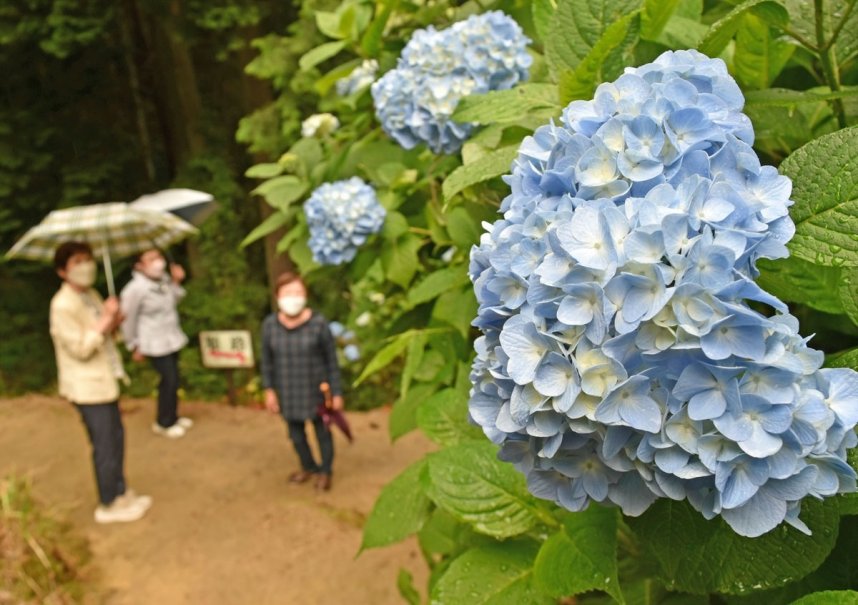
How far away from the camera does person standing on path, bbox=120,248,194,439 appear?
557cm

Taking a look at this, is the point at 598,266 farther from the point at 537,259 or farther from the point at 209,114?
the point at 209,114

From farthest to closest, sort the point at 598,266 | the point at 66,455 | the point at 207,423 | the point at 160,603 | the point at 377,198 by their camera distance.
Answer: the point at 207,423 → the point at 66,455 → the point at 160,603 → the point at 377,198 → the point at 598,266

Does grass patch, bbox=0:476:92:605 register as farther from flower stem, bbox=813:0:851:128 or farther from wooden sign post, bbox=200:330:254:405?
flower stem, bbox=813:0:851:128

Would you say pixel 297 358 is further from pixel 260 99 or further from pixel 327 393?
pixel 260 99

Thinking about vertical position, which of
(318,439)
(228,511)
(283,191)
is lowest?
(228,511)

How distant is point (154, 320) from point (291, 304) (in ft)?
6.14

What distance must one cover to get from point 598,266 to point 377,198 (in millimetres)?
1229

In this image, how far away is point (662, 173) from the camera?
50 cm

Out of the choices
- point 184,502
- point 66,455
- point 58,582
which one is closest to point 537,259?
point 58,582

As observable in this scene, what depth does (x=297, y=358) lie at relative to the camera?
4328mm

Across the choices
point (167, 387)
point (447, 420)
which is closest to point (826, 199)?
point (447, 420)

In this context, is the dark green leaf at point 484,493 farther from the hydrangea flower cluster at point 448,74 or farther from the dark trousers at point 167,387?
the dark trousers at point 167,387

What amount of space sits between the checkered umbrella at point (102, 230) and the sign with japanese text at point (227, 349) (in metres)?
1.15

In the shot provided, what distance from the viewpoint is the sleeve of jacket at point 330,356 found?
171 inches
